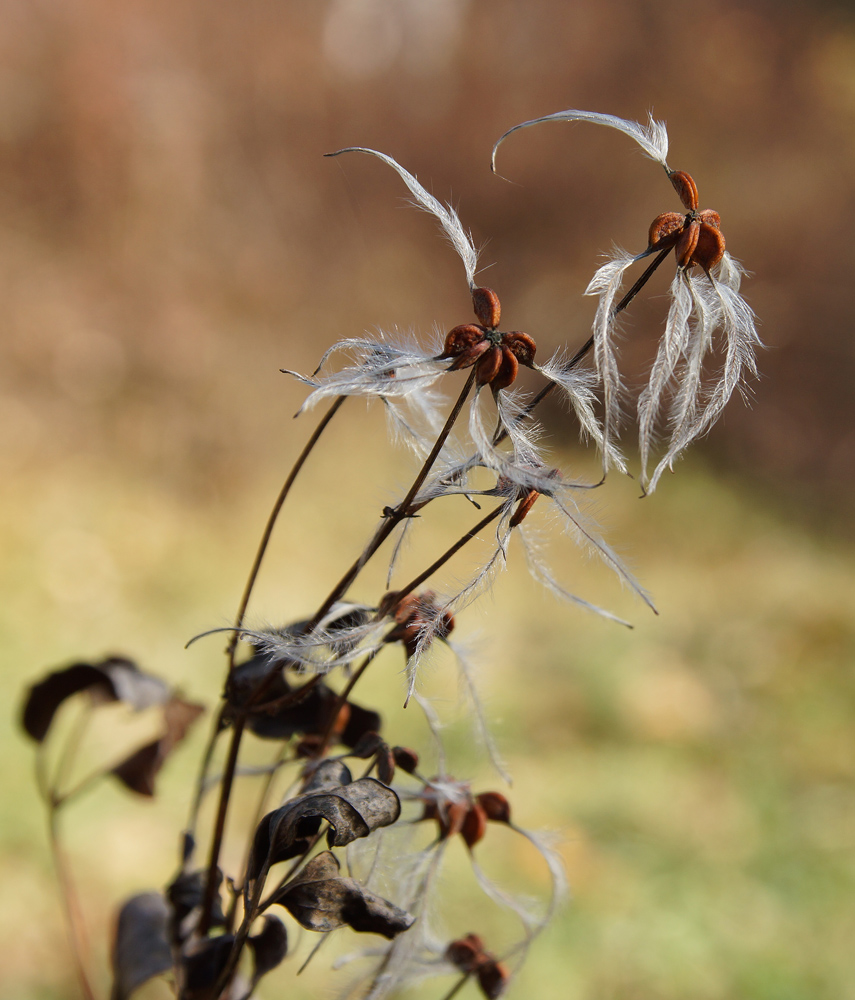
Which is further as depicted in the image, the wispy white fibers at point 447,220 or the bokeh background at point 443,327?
the bokeh background at point 443,327

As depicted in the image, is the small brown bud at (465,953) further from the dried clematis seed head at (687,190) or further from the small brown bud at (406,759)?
the dried clematis seed head at (687,190)

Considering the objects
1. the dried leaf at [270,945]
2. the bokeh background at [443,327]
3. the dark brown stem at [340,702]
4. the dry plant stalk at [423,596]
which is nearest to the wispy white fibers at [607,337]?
the dry plant stalk at [423,596]

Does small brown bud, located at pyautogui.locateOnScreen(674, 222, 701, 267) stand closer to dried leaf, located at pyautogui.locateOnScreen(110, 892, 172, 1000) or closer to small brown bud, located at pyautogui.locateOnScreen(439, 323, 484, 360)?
small brown bud, located at pyautogui.locateOnScreen(439, 323, 484, 360)

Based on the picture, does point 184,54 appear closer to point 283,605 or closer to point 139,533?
point 139,533

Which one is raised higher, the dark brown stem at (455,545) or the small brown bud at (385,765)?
the dark brown stem at (455,545)

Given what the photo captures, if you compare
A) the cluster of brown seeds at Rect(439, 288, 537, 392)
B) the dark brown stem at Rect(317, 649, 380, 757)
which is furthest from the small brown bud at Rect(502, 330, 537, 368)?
the dark brown stem at Rect(317, 649, 380, 757)

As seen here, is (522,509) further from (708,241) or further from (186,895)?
(186,895)

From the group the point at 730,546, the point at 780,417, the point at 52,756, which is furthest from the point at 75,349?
the point at 780,417
